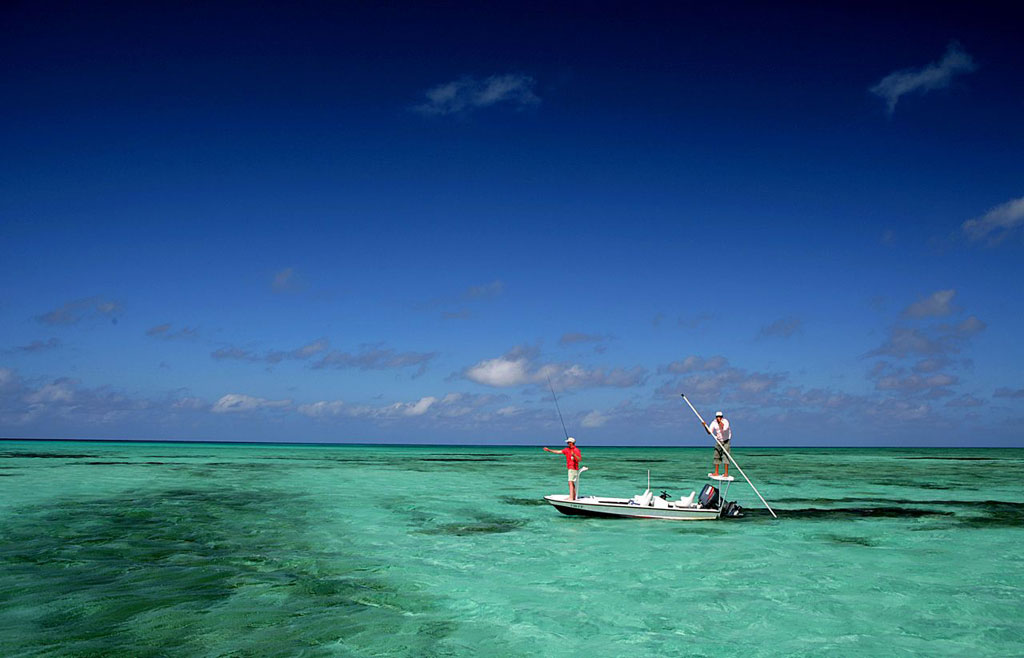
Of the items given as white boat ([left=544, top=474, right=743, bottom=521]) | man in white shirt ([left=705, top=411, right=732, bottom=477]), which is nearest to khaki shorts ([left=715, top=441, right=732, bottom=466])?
man in white shirt ([left=705, top=411, right=732, bottom=477])

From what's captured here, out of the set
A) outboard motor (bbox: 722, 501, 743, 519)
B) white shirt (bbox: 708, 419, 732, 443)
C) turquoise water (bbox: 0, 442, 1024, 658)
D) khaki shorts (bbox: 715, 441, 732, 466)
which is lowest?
turquoise water (bbox: 0, 442, 1024, 658)

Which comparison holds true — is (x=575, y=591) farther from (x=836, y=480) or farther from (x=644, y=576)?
(x=836, y=480)

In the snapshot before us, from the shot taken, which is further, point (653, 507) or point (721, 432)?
point (721, 432)

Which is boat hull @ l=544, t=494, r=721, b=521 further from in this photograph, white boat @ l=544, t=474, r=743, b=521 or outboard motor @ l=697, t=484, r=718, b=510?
outboard motor @ l=697, t=484, r=718, b=510

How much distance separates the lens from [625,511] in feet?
79.6

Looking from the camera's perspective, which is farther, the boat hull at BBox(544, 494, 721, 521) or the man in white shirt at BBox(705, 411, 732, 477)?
the man in white shirt at BBox(705, 411, 732, 477)

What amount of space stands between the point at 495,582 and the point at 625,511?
30.0ft

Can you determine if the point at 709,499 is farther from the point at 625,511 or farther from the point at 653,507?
the point at 625,511

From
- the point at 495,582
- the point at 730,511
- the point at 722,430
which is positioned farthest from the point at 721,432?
the point at 495,582

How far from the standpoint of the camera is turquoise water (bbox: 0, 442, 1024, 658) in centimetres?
1187

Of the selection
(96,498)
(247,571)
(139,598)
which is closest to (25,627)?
→ (139,598)

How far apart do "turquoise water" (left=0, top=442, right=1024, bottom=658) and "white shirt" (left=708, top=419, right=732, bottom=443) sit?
3.22 meters

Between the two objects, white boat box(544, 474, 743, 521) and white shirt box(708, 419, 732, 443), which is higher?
white shirt box(708, 419, 732, 443)

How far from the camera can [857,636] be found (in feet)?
40.9
